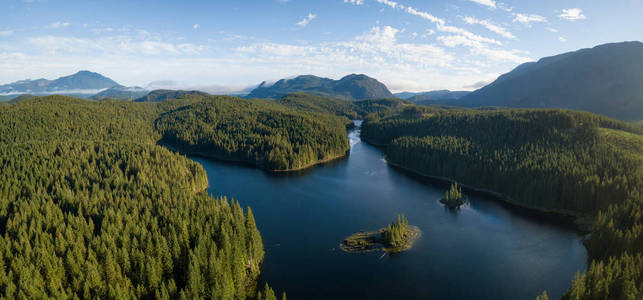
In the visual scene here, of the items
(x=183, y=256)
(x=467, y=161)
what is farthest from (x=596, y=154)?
(x=183, y=256)

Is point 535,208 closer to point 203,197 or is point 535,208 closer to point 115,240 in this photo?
point 203,197

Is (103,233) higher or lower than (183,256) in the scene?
higher

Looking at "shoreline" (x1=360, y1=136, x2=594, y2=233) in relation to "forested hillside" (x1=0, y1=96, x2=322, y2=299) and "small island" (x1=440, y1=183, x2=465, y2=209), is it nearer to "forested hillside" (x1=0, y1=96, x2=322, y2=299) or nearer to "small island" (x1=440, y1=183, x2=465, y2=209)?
"small island" (x1=440, y1=183, x2=465, y2=209)

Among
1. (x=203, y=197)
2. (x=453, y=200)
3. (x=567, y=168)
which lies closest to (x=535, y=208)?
(x=567, y=168)

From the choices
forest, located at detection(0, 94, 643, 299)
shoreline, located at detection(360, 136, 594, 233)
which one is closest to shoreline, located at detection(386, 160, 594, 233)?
shoreline, located at detection(360, 136, 594, 233)

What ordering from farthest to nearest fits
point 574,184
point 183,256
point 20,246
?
point 574,184 < point 183,256 < point 20,246

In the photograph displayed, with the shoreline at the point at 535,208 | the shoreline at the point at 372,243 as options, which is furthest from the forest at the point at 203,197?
the shoreline at the point at 372,243

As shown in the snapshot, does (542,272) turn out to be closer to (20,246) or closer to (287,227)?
(287,227)
